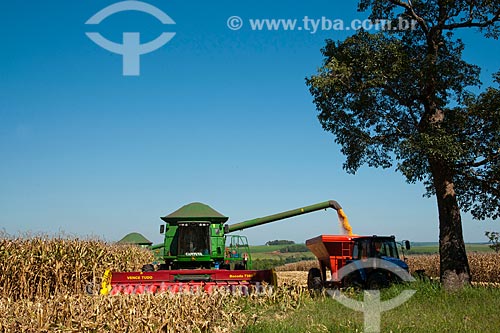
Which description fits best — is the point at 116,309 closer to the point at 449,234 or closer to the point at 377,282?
the point at 377,282

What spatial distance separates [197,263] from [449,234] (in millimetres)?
8205

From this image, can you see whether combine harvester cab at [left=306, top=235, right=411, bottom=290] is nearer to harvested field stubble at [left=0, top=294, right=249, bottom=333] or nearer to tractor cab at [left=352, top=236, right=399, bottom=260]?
tractor cab at [left=352, top=236, right=399, bottom=260]

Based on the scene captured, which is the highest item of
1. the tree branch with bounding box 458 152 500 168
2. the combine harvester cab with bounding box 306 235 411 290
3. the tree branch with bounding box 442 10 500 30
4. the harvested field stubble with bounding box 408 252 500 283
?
the tree branch with bounding box 442 10 500 30

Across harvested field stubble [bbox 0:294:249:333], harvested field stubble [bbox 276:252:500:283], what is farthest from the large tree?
harvested field stubble [bbox 276:252:500:283]

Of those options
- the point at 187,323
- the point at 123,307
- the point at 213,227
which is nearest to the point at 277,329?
the point at 187,323

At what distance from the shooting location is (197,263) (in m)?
18.4

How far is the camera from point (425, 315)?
34.0 feet

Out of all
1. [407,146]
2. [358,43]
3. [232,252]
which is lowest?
[232,252]

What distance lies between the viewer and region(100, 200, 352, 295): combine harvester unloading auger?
587 inches

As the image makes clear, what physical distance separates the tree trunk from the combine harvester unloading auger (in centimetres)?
480

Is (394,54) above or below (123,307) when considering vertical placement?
above

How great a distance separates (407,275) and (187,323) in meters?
8.47

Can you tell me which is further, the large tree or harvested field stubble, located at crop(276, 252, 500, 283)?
harvested field stubble, located at crop(276, 252, 500, 283)

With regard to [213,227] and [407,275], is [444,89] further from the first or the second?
[213,227]
